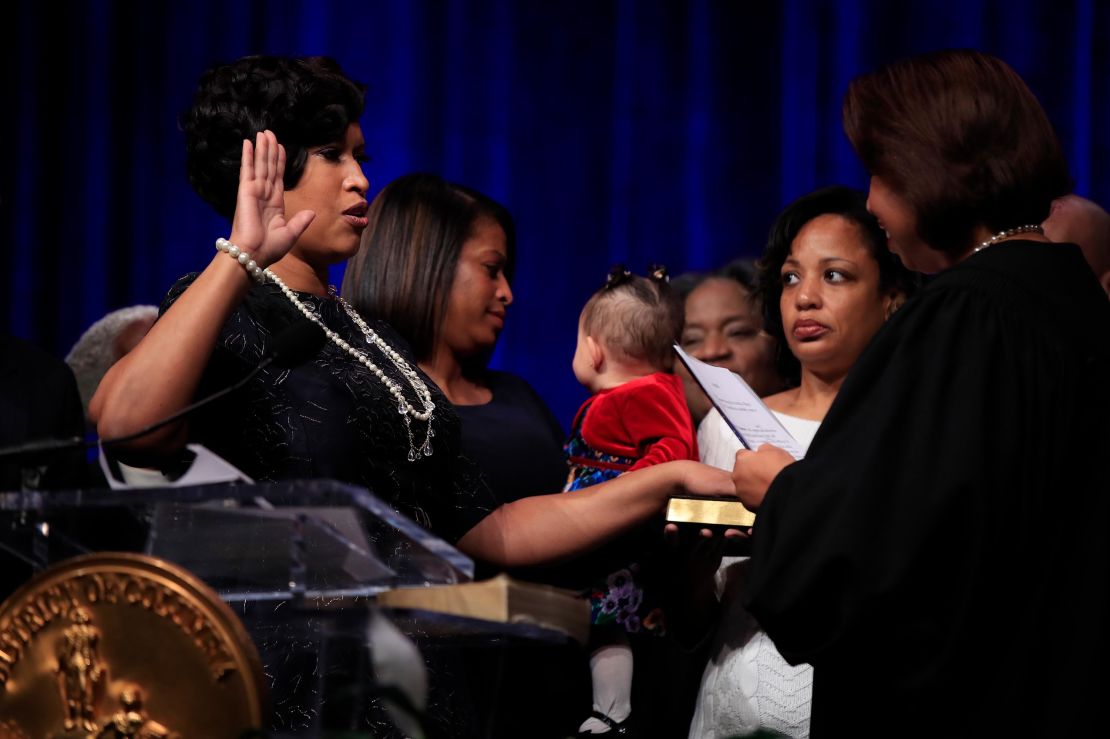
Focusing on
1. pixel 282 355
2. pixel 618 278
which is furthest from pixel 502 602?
pixel 618 278

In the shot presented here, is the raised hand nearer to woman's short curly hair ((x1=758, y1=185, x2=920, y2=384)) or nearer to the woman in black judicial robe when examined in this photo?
the woman in black judicial robe

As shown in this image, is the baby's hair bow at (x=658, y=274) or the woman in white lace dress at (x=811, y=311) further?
the baby's hair bow at (x=658, y=274)

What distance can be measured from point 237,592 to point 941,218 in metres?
1.01

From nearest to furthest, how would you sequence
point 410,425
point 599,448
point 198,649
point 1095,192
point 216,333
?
point 198,649
point 216,333
point 410,425
point 599,448
point 1095,192

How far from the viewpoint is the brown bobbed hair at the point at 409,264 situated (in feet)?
10.3

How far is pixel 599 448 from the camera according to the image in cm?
332

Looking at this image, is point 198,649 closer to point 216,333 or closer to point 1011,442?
point 216,333

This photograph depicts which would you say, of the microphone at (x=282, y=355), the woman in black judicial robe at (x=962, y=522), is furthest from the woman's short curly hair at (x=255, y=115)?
the woman in black judicial robe at (x=962, y=522)

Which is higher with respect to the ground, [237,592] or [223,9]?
[223,9]

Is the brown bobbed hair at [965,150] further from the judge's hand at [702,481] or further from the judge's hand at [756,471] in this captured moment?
the judge's hand at [702,481]

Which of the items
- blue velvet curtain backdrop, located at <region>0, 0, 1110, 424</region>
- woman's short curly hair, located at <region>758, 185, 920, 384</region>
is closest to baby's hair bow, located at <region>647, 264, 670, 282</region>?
woman's short curly hair, located at <region>758, 185, 920, 384</region>

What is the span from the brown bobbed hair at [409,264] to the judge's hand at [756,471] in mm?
1342

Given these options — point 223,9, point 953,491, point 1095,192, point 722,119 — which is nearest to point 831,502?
point 953,491

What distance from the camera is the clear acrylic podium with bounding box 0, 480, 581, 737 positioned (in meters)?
1.30
